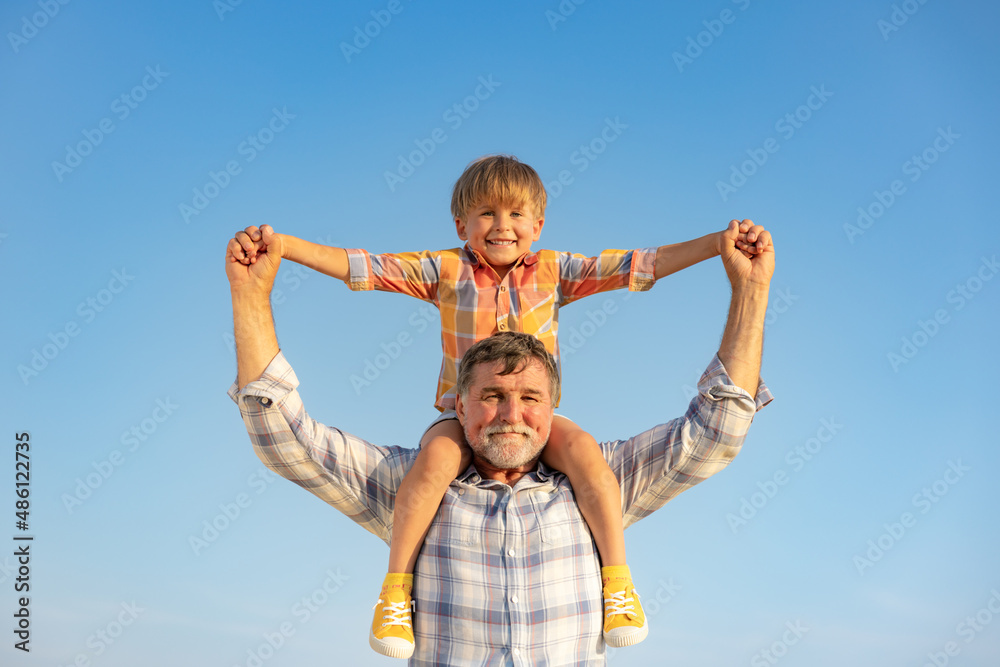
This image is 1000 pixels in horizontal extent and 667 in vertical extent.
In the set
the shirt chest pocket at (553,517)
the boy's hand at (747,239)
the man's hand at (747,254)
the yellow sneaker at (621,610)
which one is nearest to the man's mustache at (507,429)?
the shirt chest pocket at (553,517)

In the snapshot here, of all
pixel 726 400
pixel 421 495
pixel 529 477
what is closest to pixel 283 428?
pixel 421 495

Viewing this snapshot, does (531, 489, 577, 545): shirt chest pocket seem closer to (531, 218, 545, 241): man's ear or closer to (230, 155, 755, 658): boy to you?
(230, 155, 755, 658): boy

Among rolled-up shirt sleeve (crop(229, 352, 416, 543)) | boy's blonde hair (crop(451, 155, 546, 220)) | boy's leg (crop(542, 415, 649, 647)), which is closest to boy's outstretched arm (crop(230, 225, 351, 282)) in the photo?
rolled-up shirt sleeve (crop(229, 352, 416, 543))

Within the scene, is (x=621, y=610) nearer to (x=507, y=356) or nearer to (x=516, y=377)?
(x=516, y=377)

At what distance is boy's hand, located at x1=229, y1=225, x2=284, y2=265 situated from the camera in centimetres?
438

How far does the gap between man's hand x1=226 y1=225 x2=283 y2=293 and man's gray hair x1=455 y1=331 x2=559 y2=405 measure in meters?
1.09

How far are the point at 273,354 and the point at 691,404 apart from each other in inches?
84.4

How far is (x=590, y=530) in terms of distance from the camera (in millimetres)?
4430

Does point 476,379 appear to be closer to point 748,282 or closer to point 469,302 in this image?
point 469,302

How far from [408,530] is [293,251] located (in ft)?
5.09

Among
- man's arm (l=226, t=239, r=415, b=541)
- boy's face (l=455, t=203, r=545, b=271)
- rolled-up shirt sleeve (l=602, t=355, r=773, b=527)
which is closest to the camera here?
man's arm (l=226, t=239, r=415, b=541)

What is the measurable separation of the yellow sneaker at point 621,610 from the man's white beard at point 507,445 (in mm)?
681

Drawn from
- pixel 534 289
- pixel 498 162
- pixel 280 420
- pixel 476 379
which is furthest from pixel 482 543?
pixel 498 162

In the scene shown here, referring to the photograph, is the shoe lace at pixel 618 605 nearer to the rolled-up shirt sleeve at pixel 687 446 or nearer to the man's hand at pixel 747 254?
the rolled-up shirt sleeve at pixel 687 446
